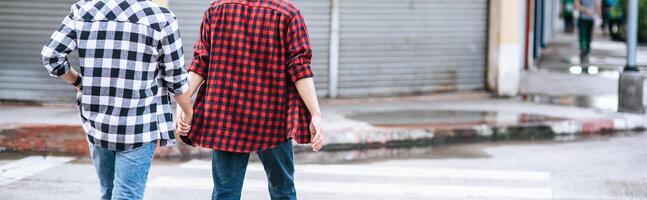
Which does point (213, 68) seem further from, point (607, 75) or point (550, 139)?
point (607, 75)

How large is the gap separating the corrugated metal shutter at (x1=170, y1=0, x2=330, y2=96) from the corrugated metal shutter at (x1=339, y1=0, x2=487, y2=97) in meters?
0.22

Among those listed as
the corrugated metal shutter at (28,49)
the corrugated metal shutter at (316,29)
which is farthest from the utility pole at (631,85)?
the corrugated metal shutter at (28,49)

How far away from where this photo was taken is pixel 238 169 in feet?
14.8

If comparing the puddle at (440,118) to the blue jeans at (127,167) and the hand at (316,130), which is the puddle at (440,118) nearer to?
the hand at (316,130)

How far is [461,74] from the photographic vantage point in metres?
12.9

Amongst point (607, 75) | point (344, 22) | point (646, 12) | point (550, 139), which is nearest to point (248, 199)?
point (550, 139)

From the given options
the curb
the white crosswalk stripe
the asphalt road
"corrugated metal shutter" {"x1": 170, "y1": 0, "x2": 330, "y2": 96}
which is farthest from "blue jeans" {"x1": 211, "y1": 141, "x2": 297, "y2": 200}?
"corrugated metal shutter" {"x1": 170, "y1": 0, "x2": 330, "y2": 96}

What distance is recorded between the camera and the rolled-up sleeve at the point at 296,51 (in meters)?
4.34

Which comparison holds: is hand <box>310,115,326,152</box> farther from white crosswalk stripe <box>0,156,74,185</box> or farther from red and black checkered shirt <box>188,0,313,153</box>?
white crosswalk stripe <box>0,156,74,185</box>

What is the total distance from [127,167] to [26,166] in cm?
407

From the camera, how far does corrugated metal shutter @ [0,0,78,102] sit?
1103 centimetres

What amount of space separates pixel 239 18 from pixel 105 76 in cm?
64

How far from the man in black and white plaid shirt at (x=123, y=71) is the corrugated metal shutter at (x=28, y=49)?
703 centimetres

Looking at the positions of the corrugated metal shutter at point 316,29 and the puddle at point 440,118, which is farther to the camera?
the corrugated metal shutter at point 316,29
